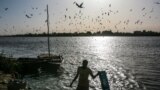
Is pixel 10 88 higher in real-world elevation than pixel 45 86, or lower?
higher

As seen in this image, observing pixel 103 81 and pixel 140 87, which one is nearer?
pixel 103 81

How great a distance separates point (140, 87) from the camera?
32.4 m

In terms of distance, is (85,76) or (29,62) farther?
(29,62)

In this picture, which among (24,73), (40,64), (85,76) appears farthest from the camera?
(40,64)

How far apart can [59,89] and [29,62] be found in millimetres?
11079

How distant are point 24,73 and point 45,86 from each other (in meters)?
9.14

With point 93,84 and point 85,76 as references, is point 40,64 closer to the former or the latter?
point 93,84

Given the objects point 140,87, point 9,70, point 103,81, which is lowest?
point 140,87

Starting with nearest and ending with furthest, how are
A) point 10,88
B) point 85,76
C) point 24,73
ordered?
1. point 85,76
2. point 10,88
3. point 24,73

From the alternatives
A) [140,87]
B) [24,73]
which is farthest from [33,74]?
[140,87]

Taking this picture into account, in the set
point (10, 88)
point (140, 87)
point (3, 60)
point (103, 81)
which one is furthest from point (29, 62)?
point (103, 81)

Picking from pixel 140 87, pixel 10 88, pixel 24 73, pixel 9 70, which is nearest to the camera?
pixel 10 88

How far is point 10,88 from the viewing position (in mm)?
18016

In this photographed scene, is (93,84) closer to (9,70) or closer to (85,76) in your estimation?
(9,70)
